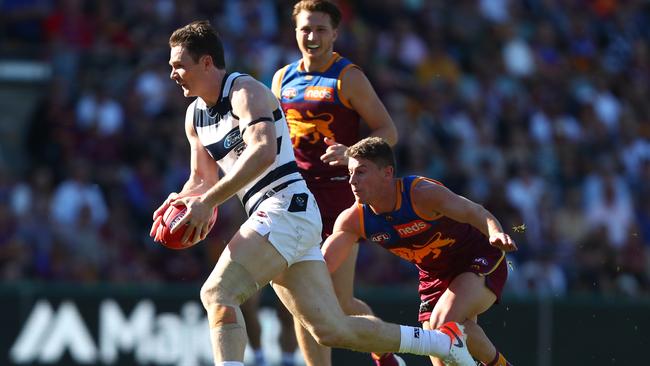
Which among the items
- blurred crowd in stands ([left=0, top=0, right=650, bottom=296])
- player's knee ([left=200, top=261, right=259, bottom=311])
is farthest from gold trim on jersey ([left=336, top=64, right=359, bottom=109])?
blurred crowd in stands ([left=0, top=0, right=650, bottom=296])

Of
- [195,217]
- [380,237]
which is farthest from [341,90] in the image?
[195,217]

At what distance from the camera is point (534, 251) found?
645 inches

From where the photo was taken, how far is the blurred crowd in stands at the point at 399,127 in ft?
47.6

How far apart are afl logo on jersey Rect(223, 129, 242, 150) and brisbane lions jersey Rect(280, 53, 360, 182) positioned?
1369 mm

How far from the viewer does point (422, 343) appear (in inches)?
315

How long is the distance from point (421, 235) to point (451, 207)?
0.38m

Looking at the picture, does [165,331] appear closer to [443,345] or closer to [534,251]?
[534,251]

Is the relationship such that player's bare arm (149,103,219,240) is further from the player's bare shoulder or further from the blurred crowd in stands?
the blurred crowd in stands

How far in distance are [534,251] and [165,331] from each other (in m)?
5.01

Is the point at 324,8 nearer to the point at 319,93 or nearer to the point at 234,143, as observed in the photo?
the point at 319,93

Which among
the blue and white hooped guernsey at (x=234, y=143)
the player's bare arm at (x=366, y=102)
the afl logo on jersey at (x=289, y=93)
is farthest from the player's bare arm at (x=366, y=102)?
the blue and white hooped guernsey at (x=234, y=143)

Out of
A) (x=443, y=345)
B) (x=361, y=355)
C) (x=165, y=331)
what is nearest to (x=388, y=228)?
(x=443, y=345)

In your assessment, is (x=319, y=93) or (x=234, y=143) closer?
(x=234, y=143)

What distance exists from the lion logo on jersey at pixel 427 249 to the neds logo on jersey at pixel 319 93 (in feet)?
3.79
